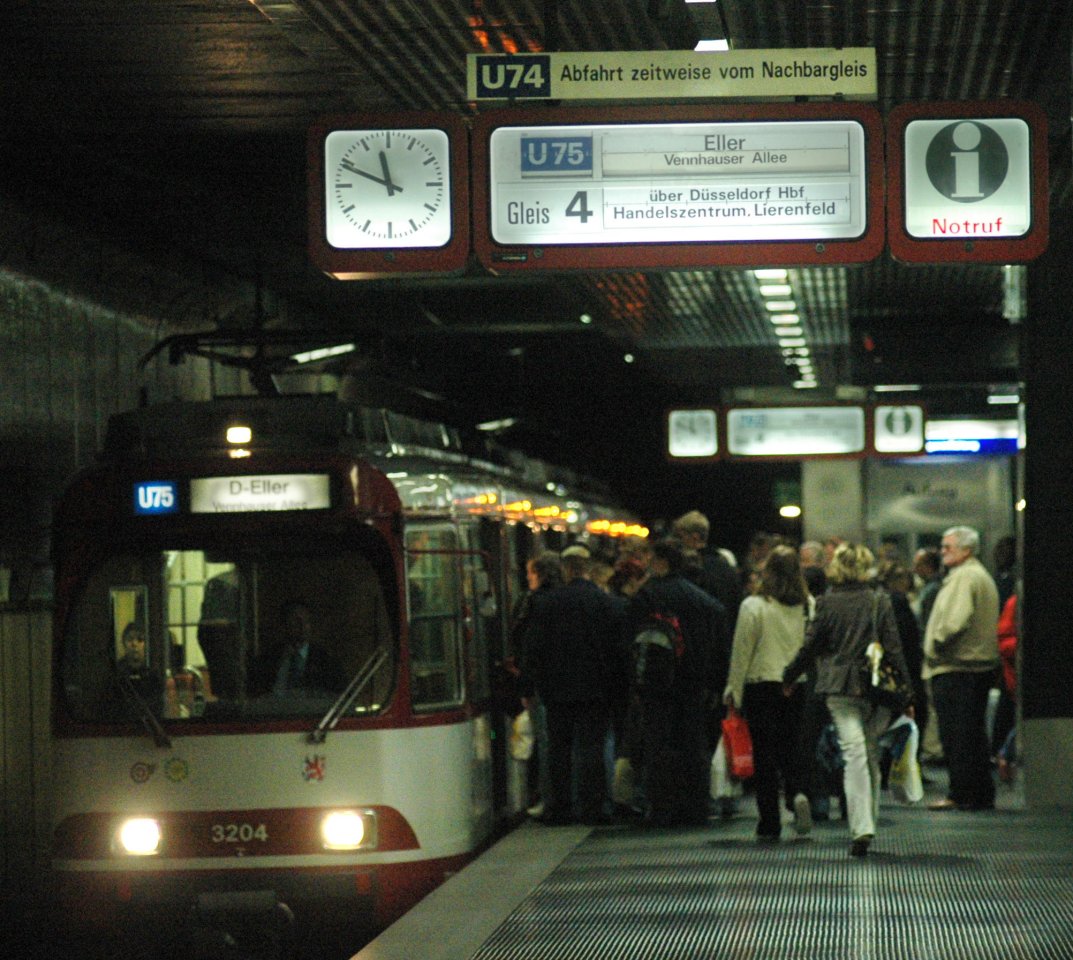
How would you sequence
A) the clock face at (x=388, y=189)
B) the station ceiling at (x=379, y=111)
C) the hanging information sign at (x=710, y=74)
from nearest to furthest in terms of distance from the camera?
1. the hanging information sign at (x=710, y=74)
2. the clock face at (x=388, y=189)
3. the station ceiling at (x=379, y=111)

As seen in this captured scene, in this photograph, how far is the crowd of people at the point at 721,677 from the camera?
37.4 feet

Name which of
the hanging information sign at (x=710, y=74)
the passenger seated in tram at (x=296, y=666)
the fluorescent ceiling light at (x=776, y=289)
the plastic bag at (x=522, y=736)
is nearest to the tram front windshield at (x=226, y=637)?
the passenger seated in tram at (x=296, y=666)

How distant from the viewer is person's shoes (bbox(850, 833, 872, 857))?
11.1 metres

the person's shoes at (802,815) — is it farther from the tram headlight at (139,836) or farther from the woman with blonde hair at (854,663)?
the tram headlight at (139,836)

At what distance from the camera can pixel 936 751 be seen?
17844mm

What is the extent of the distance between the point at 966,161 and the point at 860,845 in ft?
12.4

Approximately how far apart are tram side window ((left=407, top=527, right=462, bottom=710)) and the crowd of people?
185cm

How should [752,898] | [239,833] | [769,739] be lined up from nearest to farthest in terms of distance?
1. [752,898]
2. [239,833]
3. [769,739]

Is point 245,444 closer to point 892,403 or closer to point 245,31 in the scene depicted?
point 245,31

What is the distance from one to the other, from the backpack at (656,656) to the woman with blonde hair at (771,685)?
1.35 ft

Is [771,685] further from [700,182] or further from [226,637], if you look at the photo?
[700,182]

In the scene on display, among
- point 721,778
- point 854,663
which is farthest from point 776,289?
point 854,663

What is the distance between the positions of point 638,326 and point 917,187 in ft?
38.0

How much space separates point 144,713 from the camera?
10.5m
